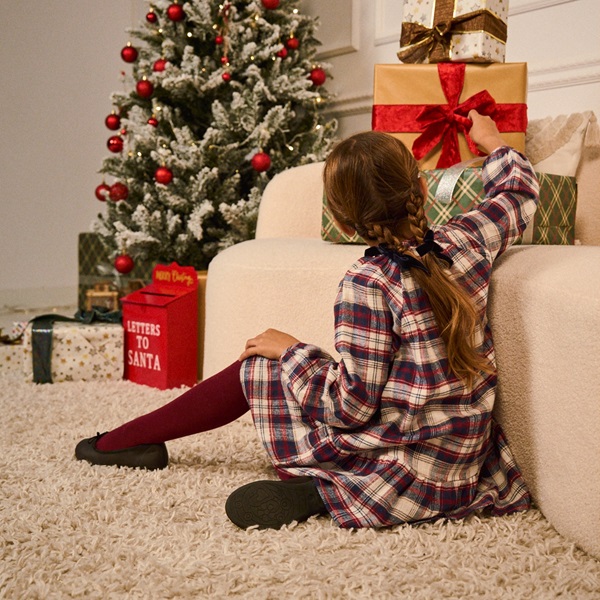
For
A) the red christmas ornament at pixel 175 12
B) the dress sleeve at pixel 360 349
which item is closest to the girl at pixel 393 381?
the dress sleeve at pixel 360 349

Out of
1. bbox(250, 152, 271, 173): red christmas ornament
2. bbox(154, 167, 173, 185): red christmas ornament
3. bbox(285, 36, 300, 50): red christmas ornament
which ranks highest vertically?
bbox(285, 36, 300, 50): red christmas ornament

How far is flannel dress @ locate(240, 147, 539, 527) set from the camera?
1069 millimetres

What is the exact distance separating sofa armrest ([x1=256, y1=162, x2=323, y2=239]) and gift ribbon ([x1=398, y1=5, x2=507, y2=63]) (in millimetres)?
465

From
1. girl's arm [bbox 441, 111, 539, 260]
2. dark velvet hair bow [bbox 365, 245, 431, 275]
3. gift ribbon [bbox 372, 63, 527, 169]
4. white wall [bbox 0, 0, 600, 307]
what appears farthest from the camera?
white wall [bbox 0, 0, 600, 307]

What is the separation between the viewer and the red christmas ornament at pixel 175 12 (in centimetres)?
255

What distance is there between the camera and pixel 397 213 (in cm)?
109

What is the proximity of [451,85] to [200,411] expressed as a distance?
100 cm

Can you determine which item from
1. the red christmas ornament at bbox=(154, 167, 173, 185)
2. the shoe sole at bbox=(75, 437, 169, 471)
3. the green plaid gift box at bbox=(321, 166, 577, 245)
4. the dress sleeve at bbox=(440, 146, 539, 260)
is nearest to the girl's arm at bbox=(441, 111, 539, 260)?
the dress sleeve at bbox=(440, 146, 539, 260)

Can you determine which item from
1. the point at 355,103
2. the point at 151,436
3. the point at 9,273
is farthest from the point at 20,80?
the point at 151,436

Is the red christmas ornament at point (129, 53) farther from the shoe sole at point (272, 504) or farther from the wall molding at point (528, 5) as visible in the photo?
the shoe sole at point (272, 504)

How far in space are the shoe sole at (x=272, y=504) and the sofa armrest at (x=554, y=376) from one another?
0.36 metres

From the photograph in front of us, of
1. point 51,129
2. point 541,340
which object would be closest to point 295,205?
point 541,340

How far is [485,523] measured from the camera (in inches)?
43.8

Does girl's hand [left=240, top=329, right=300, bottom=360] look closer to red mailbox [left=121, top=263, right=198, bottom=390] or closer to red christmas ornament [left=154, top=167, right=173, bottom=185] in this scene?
red mailbox [left=121, top=263, right=198, bottom=390]
